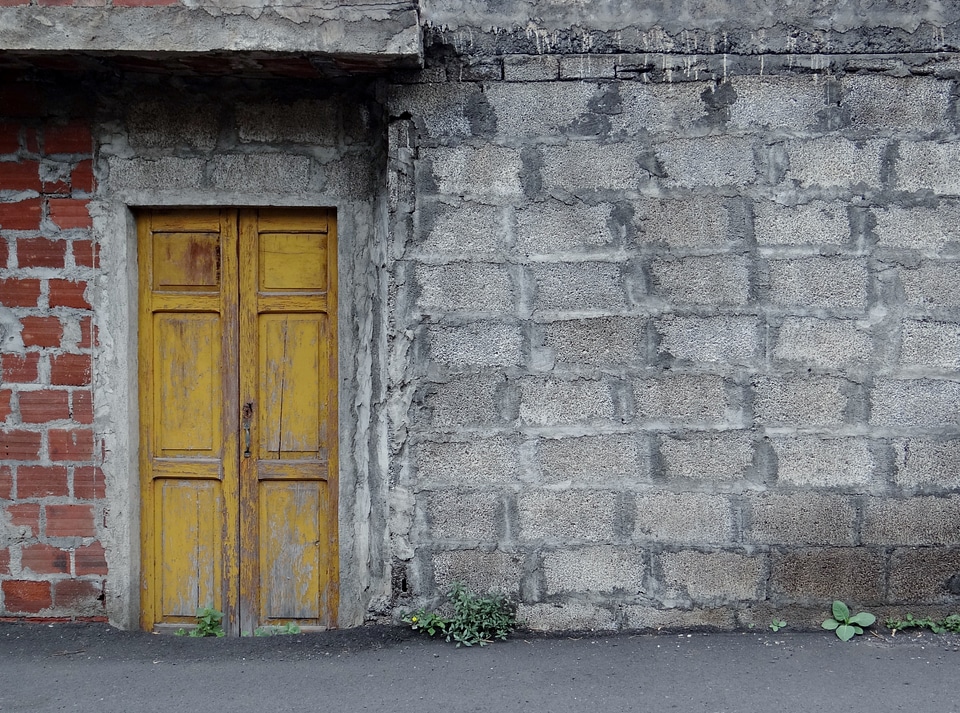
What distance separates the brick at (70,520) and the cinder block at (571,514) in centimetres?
193

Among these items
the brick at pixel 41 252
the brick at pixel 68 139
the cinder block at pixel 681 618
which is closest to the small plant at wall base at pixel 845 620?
the cinder block at pixel 681 618

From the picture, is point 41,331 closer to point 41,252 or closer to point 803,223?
point 41,252

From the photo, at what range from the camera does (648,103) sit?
3072 mm

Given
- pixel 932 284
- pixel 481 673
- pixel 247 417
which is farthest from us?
pixel 247 417

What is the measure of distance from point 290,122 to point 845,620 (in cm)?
316

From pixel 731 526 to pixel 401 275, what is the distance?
1.69 m

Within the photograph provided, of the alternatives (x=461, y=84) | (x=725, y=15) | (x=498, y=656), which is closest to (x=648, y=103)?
(x=725, y=15)

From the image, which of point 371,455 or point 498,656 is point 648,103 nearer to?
point 371,455

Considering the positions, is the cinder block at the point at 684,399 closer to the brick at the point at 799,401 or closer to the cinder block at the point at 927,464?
the brick at the point at 799,401

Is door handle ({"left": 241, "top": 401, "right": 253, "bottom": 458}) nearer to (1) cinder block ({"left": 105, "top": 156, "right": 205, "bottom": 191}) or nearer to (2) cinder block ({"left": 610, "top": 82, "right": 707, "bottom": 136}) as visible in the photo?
(1) cinder block ({"left": 105, "top": 156, "right": 205, "bottom": 191})

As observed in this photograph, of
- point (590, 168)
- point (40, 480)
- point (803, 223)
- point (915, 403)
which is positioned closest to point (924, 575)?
point (915, 403)

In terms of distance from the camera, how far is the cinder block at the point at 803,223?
305 cm

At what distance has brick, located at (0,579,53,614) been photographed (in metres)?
3.39

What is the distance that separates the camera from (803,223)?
3.06m
